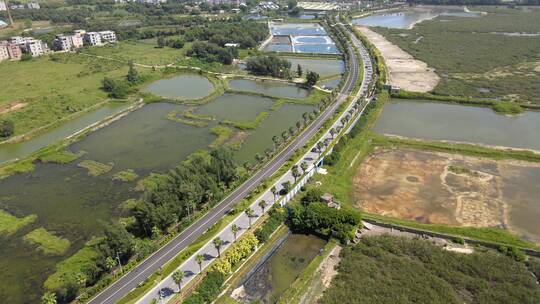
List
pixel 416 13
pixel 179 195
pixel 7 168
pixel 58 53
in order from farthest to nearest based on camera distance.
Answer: pixel 416 13
pixel 58 53
pixel 7 168
pixel 179 195

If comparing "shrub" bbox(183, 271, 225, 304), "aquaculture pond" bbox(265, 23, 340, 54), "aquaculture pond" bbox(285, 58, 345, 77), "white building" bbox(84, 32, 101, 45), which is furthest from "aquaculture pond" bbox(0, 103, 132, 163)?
"white building" bbox(84, 32, 101, 45)

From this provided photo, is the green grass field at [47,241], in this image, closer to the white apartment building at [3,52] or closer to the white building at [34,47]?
the white apartment building at [3,52]

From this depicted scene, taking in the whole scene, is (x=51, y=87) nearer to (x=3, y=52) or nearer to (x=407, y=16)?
(x=3, y=52)

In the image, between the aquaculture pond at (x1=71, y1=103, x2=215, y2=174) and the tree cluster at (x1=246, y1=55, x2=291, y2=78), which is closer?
the aquaculture pond at (x1=71, y1=103, x2=215, y2=174)

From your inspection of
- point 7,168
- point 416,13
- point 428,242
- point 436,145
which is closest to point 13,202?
point 7,168

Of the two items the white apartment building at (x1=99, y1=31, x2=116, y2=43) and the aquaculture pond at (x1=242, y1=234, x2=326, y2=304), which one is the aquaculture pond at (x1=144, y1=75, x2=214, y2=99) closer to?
the aquaculture pond at (x1=242, y1=234, x2=326, y2=304)

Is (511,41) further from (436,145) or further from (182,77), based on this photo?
(182,77)

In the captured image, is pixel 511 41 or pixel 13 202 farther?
pixel 511 41
